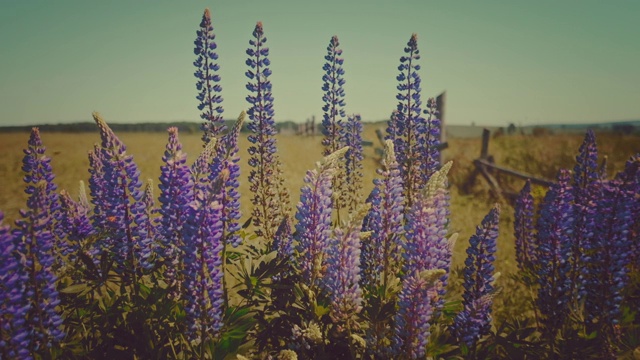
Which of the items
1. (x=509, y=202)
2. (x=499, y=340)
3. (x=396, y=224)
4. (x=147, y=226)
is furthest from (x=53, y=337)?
(x=509, y=202)

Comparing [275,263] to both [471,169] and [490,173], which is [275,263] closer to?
[490,173]

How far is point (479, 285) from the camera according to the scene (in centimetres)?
272

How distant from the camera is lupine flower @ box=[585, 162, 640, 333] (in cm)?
303

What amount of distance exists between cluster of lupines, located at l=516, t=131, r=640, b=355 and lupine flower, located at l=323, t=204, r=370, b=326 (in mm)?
1814

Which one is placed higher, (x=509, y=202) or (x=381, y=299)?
(x=381, y=299)

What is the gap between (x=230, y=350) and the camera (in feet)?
7.75

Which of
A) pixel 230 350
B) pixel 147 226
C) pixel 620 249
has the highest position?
pixel 147 226

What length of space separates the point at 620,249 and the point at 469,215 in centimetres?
737

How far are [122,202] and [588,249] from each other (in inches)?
143

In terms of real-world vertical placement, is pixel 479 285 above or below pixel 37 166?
below

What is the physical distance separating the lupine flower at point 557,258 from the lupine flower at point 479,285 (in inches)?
30.1

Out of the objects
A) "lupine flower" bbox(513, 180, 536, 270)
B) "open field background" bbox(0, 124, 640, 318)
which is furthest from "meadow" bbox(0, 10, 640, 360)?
"open field background" bbox(0, 124, 640, 318)

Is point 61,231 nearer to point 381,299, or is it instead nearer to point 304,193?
point 304,193

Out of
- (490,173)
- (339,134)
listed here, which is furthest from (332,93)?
(490,173)
